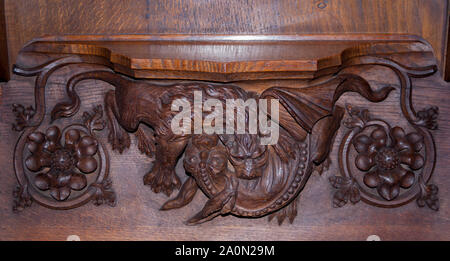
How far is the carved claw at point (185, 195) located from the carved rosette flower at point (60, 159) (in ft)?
0.55

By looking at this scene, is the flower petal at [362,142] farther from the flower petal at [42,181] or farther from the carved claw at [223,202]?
the flower petal at [42,181]

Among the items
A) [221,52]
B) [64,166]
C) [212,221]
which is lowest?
[212,221]

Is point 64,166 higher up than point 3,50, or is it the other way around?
point 3,50

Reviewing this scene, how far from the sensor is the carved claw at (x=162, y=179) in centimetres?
88

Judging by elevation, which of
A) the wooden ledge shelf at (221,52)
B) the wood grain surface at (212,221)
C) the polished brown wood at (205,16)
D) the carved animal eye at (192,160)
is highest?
the polished brown wood at (205,16)

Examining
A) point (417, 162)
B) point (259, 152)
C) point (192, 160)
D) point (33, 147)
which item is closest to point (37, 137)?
point (33, 147)

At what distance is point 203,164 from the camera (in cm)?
84

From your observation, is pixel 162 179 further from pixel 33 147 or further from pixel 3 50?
pixel 3 50

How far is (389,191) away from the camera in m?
0.88

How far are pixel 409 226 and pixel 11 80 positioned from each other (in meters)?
0.82

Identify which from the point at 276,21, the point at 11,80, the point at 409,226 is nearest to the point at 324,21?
the point at 276,21

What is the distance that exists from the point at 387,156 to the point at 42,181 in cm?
66

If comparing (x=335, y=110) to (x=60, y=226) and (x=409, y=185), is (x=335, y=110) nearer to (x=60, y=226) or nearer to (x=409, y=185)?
(x=409, y=185)

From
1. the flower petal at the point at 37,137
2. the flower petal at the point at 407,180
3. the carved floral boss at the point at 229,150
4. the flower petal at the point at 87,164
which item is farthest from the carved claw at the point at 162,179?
the flower petal at the point at 407,180
